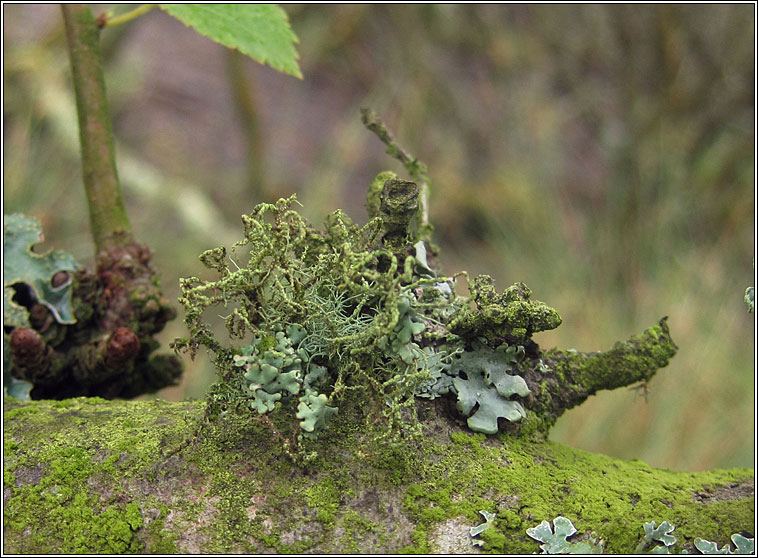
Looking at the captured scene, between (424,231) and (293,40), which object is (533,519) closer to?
(424,231)

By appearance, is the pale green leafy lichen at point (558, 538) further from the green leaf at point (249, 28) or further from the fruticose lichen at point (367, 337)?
the green leaf at point (249, 28)

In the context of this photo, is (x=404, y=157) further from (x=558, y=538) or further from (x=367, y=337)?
(x=558, y=538)

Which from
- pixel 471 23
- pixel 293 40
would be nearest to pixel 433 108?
pixel 471 23

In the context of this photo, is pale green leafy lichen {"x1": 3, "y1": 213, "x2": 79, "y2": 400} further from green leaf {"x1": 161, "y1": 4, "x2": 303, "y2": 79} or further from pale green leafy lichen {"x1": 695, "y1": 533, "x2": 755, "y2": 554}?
pale green leafy lichen {"x1": 695, "y1": 533, "x2": 755, "y2": 554}

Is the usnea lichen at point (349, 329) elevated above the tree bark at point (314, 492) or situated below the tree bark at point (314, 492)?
above

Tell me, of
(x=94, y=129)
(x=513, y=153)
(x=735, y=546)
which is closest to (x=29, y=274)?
(x=94, y=129)

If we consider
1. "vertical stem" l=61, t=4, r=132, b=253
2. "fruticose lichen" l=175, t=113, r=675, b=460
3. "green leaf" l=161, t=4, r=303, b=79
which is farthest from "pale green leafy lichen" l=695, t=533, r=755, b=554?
"vertical stem" l=61, t=4, r=132, b=253

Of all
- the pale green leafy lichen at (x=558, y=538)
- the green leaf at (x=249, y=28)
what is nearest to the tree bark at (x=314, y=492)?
the pale green leafy lichen at (x=558, y=538)
